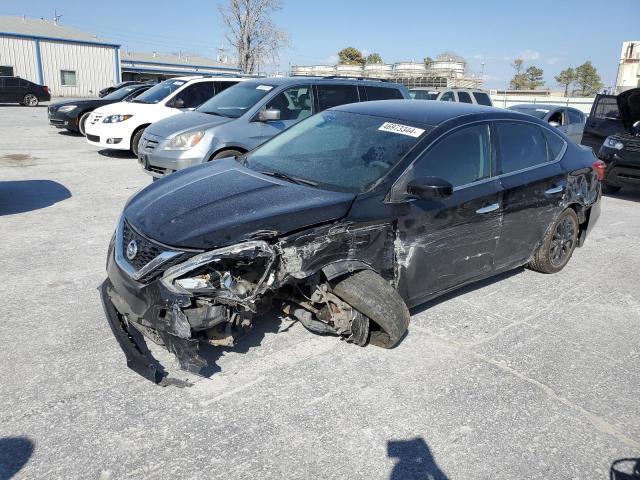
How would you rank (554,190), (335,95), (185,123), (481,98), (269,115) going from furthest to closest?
(481,98) < (335,95) < (185,123) < (269,115) < (554,190)

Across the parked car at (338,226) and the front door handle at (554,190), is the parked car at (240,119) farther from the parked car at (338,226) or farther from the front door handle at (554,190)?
the front door handle at (554,190)

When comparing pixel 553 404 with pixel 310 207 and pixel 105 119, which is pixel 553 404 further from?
pixel 105 119

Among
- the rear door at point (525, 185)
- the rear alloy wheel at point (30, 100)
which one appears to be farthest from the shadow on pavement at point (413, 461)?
the rear alloy wheel at point (30, 100)

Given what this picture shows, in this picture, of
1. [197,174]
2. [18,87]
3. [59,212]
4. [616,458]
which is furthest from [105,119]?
[18,87]

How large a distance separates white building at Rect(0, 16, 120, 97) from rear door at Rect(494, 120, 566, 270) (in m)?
40.4

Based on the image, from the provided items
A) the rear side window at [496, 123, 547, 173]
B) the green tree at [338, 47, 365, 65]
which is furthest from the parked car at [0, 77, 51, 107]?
the green tree at [338, 47, 365, 65]

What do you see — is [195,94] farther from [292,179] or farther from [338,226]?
[338,226]

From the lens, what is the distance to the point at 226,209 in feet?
10.7

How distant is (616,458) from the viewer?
8.95 ft

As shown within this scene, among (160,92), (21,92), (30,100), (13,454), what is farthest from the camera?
(30,100)

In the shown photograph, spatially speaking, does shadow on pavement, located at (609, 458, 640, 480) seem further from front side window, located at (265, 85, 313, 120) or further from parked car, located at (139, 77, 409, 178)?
front side window, located at (265, 85, 313, 120)

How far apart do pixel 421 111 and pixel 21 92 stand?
2795cm

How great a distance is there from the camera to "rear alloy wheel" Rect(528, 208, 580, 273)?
5.12 metres

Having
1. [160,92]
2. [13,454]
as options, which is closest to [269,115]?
[13,454]
